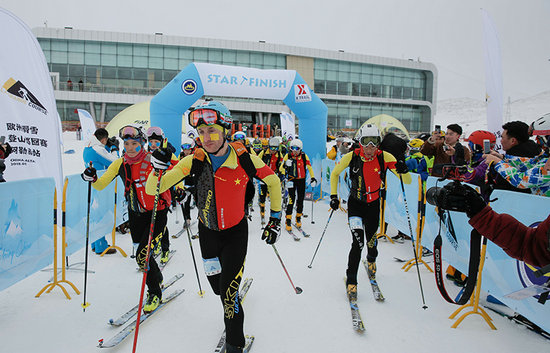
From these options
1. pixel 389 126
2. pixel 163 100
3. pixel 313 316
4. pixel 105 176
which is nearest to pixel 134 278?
pixel 105 176

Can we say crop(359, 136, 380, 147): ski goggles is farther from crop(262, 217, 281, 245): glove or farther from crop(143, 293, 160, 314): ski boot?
crop(143, 293, 160, 314): ski boot

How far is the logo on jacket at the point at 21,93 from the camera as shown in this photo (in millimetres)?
4910

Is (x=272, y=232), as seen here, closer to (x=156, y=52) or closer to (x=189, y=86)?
(x=189, y=86)

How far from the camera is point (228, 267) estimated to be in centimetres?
305

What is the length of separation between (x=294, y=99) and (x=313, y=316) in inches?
385

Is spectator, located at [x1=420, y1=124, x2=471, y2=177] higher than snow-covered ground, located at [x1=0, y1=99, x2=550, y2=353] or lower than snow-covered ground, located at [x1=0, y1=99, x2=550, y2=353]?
higher

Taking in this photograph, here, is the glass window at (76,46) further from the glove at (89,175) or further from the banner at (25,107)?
the glove at (89,175)

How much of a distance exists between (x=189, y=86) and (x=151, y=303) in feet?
27.7

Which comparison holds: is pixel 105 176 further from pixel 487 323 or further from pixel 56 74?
pixel 56 74

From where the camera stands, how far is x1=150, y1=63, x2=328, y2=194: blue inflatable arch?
10992 mm

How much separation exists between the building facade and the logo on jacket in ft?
122

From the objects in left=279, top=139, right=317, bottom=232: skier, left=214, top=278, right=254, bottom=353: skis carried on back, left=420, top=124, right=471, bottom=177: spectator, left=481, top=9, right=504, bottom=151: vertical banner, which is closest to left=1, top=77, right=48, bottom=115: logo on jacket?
left=214, top=278, right=254, bottom=353: skis carried on back

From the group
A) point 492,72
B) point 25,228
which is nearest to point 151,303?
point 25,228

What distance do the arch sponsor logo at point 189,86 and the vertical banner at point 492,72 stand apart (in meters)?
8.91
